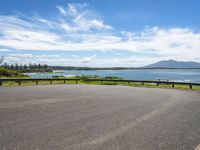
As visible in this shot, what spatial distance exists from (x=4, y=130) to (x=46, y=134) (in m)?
1.33

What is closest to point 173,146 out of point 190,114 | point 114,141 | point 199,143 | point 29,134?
point 199,143

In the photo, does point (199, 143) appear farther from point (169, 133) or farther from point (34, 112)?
point (34, 112)

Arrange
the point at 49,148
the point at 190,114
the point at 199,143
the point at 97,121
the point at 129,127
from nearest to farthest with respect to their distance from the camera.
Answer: the point at 49,148
the point at 199,143
the point at 129,127
the point at 97,121
the point at 190,114

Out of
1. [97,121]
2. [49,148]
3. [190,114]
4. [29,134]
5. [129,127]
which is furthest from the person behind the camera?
[190,114]

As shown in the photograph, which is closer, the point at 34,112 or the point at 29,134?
the point at 29,134

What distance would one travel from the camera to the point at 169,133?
6391 millimetres

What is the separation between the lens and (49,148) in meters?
5.05

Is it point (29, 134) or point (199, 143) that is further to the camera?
point (29, 134)

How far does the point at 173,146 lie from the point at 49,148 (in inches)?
112

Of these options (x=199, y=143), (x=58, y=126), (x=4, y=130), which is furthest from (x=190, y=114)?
(x=4, y=130)

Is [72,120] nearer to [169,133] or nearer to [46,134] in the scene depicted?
[46,134]

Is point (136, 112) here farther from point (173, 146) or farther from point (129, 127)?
point (173, 146)

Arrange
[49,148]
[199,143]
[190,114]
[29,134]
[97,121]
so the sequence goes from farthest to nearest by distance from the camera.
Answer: [190,114] → [97,121] → [29,134] → [199,143] → [49,148]

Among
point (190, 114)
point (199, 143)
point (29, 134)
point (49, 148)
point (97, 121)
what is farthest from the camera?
point (190, 114)
